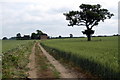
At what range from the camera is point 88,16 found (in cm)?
7969

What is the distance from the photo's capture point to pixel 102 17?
80.2 metres

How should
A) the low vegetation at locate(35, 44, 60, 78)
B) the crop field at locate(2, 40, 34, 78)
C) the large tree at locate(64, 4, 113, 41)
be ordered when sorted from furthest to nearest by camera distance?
the large tree at locate(64, 4, 113, 41) < the low vegetation at locate(35, 44, 60, 78) < the crop field at locate(2, 40, 34, 78)

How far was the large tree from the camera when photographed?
261 feet

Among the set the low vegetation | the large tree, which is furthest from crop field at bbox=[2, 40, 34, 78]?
the large tree

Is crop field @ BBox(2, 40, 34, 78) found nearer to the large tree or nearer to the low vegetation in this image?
the low vegetation

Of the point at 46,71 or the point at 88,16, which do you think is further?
the point at 88,16

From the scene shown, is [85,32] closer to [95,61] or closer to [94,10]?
[94,10]

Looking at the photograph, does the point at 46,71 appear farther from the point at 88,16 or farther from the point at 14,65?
the point at 88,16

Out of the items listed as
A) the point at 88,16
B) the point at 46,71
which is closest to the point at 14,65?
the point at 46,71

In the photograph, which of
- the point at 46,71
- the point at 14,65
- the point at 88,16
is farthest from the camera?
the point at 88,16

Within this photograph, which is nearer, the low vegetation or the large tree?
the low vegetation

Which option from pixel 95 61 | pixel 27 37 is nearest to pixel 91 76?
pixel 95 61

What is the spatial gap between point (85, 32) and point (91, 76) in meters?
64.3

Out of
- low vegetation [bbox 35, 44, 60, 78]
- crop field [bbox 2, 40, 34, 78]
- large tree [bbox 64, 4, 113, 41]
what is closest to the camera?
crop field [bbox 2, 40, 34, 78]
